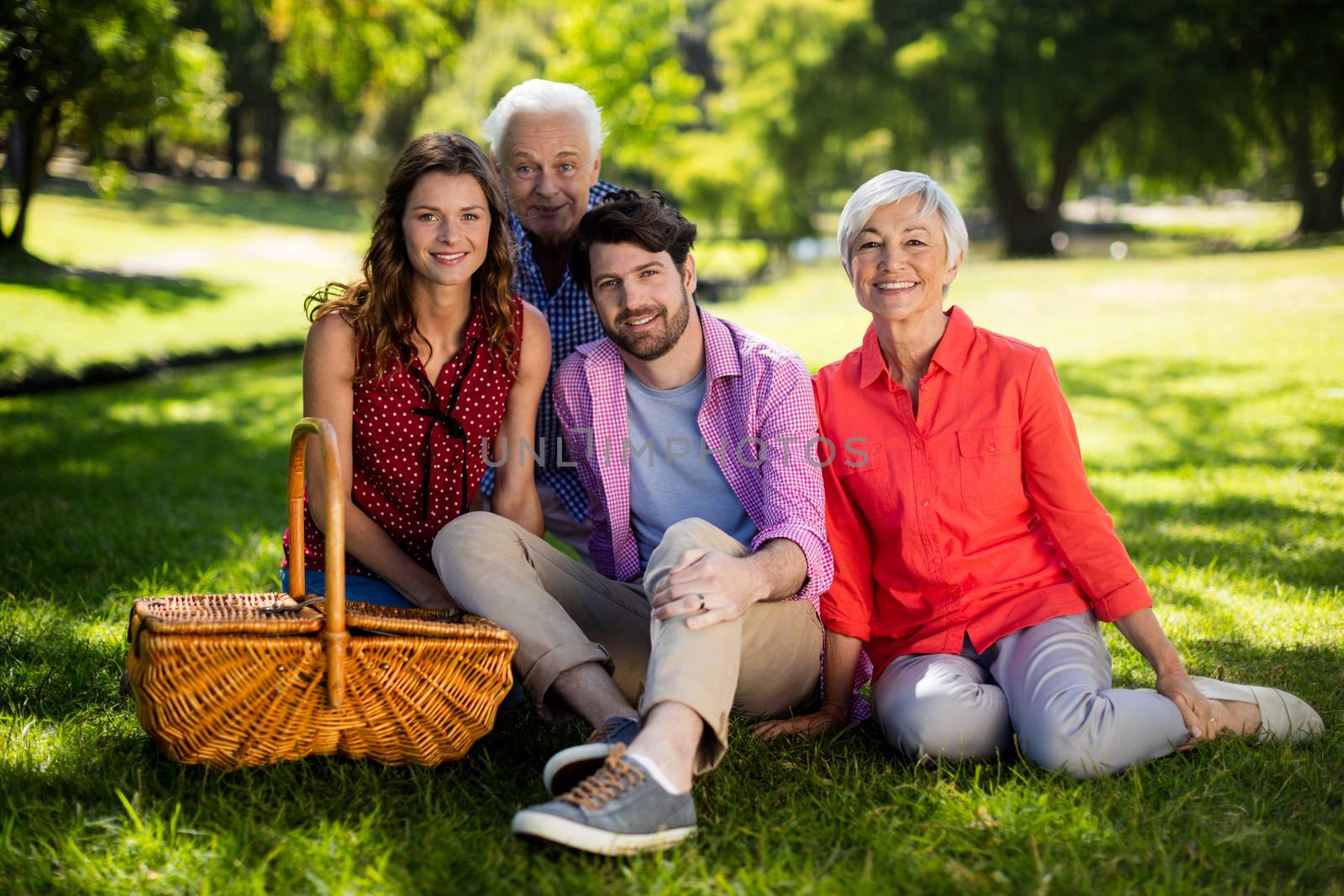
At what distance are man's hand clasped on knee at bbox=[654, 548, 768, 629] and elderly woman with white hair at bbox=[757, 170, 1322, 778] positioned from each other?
539mm

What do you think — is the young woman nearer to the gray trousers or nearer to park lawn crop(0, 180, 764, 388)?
the gray trousers

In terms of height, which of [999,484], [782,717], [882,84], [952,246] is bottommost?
[782,717]

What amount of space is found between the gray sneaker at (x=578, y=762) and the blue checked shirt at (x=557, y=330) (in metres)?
1.37

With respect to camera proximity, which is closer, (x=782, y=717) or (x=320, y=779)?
(x=320, y=779)

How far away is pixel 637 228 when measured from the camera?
3064 millimetres

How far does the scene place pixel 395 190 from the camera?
10.6 ft

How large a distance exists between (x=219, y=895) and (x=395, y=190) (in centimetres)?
194

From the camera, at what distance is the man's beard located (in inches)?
122

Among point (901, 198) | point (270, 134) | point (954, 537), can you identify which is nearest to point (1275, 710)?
point (954, 537)

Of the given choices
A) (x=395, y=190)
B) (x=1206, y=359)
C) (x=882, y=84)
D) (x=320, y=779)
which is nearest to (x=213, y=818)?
(x=320, y=779)

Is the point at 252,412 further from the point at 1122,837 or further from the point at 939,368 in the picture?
the point at 1122,837

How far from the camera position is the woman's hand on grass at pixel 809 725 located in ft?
9.82

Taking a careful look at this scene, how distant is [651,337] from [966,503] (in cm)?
98

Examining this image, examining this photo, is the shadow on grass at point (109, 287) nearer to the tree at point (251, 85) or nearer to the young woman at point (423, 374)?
the tree at point (251, 85)
